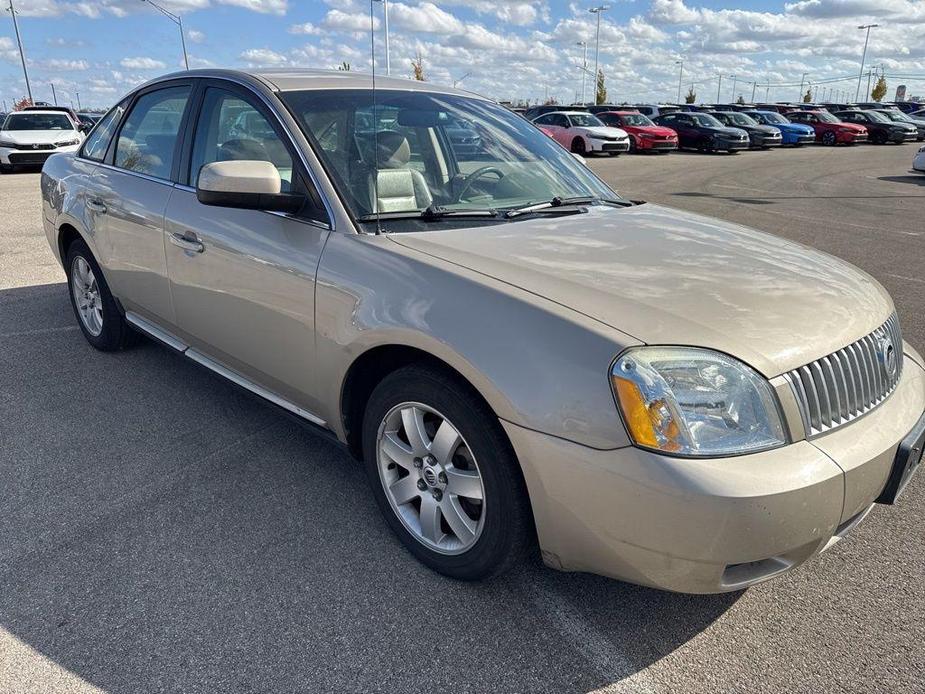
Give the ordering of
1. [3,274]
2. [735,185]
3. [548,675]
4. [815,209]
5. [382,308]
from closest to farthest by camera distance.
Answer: [548,675] → [382,308] → [3,274] → [815,209] → [735,185]

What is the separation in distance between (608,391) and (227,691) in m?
1.39

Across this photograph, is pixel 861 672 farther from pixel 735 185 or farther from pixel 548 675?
pixel 735 185

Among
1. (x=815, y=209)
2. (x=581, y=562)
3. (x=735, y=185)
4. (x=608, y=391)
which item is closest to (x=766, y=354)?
(x=608, y=391)

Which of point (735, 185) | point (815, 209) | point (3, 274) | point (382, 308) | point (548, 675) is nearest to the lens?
point (548, 675)

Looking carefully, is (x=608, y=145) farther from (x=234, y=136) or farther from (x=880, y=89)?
(x=880, y=89)

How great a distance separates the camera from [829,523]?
81.7 inches

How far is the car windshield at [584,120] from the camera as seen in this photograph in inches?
1003

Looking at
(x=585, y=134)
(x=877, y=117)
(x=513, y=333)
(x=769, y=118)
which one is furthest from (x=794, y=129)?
(x=513, y=333)

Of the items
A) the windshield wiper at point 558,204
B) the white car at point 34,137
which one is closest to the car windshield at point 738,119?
the white car at point 34,137

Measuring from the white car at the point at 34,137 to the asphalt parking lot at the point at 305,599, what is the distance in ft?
56.4

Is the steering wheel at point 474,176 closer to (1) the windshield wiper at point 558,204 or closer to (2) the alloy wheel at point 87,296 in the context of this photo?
(1) the windshield wiper at point 558,204

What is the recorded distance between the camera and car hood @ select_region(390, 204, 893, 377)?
2.13 m

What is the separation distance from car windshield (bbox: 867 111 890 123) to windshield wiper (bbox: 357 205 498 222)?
120ft

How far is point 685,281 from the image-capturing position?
8.02 feet
